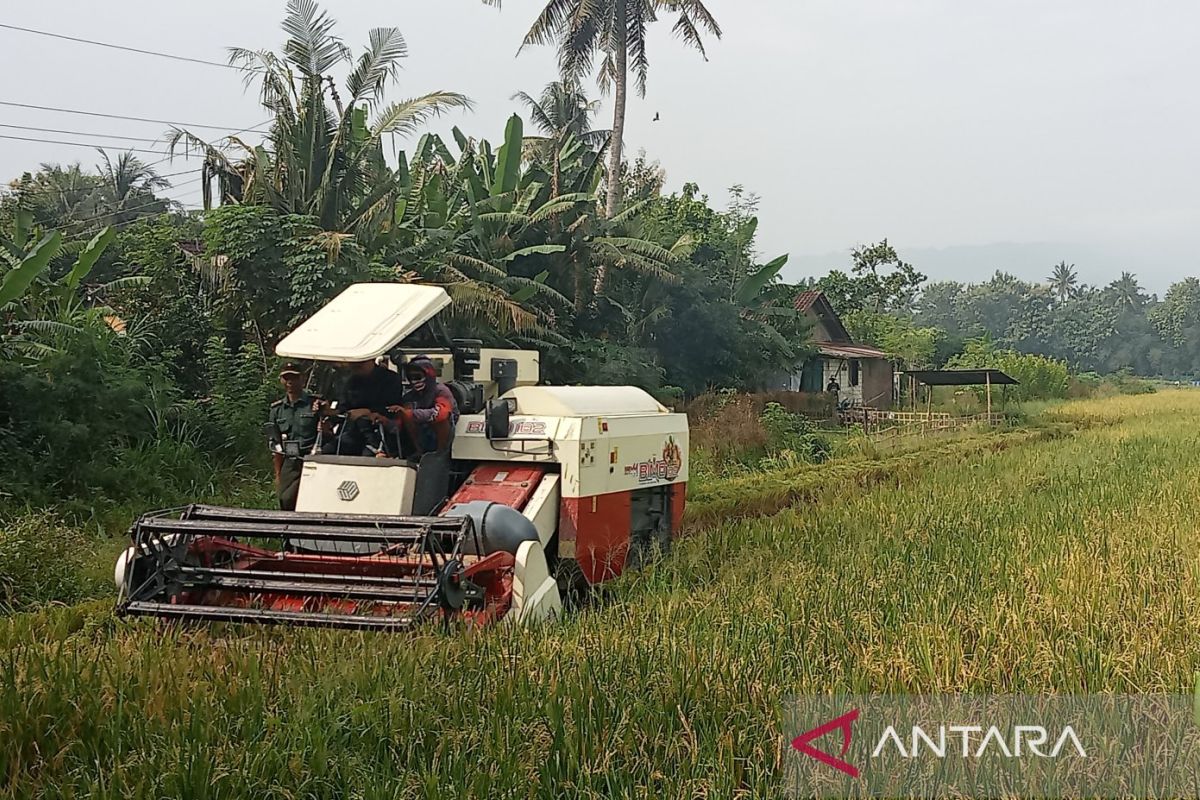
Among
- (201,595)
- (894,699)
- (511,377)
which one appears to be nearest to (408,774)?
(894,699)

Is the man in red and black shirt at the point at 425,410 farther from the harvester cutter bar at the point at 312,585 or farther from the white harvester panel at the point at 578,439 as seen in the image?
the harvester cutter bar at the point at 312,585

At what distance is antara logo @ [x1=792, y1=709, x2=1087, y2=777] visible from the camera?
394cm

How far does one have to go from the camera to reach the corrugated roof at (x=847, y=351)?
32438 millimetres

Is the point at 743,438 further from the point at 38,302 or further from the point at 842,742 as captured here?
the point at 842,742

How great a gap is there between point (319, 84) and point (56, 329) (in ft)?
18.6

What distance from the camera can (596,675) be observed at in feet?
15.2

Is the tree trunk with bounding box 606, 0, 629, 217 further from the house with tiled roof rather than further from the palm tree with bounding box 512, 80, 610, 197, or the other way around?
the house with tiled roof

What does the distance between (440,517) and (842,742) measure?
275 cm

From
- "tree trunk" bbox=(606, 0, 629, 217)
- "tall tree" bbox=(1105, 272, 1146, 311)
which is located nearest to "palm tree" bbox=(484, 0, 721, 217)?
"tree trunk" bbox=(606, 0, 629, 217)

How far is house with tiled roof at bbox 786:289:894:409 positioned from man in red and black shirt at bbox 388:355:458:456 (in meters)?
24.3

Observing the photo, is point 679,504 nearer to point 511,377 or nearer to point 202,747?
point 511,377

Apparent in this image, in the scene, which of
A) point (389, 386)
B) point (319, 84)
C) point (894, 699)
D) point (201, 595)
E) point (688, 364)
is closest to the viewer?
point (894, 699)

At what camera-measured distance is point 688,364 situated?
24422 millimetres

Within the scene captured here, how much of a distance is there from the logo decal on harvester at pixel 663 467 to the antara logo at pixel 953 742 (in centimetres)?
431
